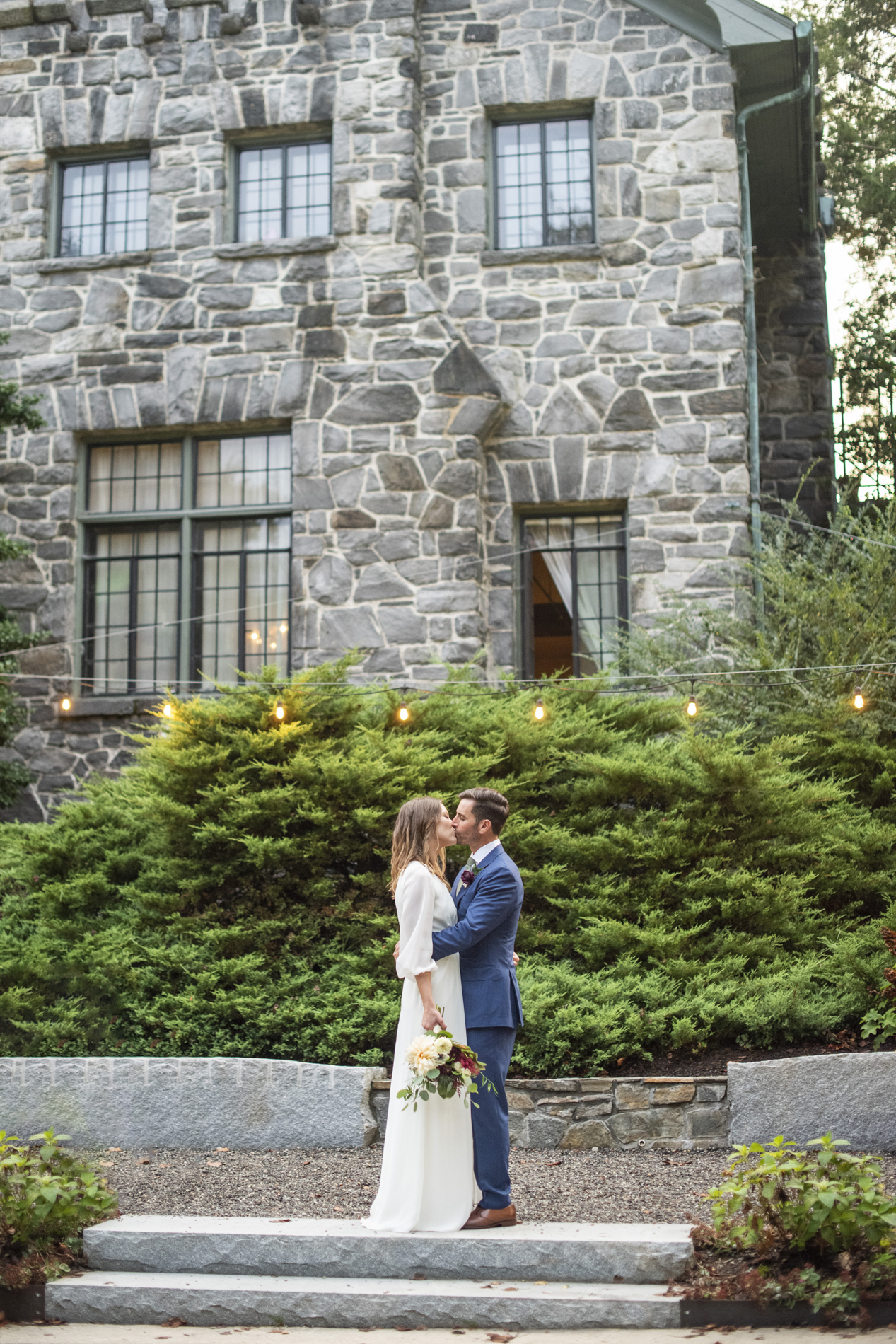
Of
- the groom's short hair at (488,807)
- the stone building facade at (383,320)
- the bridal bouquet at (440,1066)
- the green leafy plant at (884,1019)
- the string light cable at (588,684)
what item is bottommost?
the green leafy plant at (884,1019)

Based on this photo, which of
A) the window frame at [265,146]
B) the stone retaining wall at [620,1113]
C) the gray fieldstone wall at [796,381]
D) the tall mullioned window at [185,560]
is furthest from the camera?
the gray fieldstone wall at [796,381]

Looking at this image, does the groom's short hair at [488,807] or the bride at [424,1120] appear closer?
the bride at [424,1120]

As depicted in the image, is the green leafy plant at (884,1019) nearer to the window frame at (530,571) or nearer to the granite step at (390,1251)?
the granite step at (390,1251)

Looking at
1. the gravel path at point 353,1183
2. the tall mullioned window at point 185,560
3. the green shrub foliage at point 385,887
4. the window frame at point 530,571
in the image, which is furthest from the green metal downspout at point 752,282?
the gravel path at point 353,1183

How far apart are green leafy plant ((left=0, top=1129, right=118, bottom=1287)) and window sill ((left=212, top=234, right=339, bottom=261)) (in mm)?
9247

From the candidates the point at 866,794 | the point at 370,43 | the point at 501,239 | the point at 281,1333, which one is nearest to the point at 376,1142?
the point at 281,1333

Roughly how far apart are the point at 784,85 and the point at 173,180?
6094mm

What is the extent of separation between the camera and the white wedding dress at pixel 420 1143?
5629mm

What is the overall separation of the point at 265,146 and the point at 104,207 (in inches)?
69.3

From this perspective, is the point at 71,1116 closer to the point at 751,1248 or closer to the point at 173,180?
the point at 751,1248

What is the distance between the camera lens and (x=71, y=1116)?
790 centimetres

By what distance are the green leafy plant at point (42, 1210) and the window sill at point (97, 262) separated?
9502 millimetres

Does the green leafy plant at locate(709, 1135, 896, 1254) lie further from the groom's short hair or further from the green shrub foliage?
the green shrub foliage

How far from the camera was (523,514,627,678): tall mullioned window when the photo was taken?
12.9m
